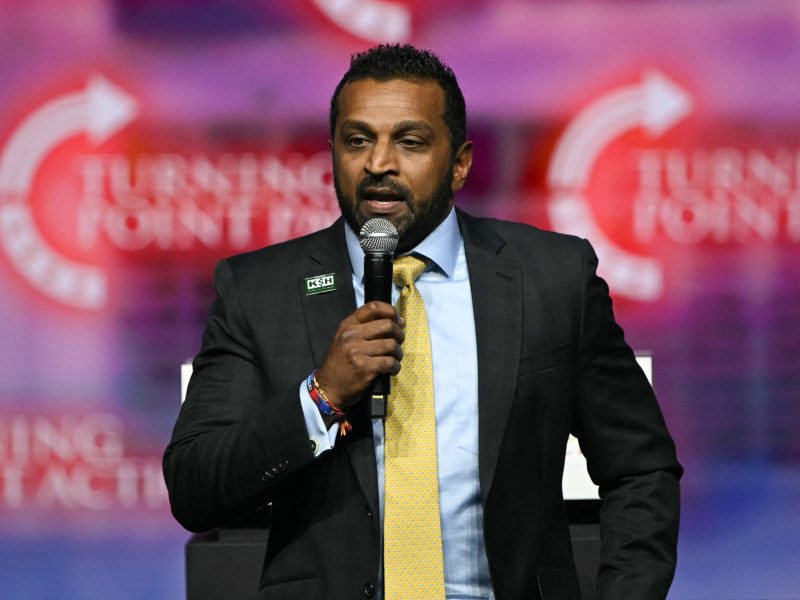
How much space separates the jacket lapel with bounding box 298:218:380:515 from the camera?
1.77 meters

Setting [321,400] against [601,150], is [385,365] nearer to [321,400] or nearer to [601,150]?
[321,400]

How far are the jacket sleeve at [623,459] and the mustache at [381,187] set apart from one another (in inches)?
14.1

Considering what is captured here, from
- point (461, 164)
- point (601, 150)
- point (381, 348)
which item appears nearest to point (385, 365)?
point (381, 348)

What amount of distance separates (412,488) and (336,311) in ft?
1.08

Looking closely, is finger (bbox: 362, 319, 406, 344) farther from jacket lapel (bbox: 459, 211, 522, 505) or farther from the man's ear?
the man's ear

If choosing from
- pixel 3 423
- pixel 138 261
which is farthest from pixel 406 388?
pixel 3 423

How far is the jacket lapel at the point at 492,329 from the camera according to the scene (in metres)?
1.80

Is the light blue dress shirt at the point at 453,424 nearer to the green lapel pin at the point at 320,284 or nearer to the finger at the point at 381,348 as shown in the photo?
the green lapel pin at the point at 320,284

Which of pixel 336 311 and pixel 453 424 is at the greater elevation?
pixel 336 311

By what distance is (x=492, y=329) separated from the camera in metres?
1.90

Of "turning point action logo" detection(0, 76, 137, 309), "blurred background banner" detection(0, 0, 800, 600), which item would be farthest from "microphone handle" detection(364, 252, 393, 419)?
"turning point action logo" detection(0, 76, 137, 309)

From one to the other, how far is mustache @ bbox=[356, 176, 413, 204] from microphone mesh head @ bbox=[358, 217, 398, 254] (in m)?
0.07

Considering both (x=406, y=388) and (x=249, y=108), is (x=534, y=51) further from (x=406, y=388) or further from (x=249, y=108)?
(x=406, y=388)

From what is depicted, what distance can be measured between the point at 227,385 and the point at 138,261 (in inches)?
87.7
